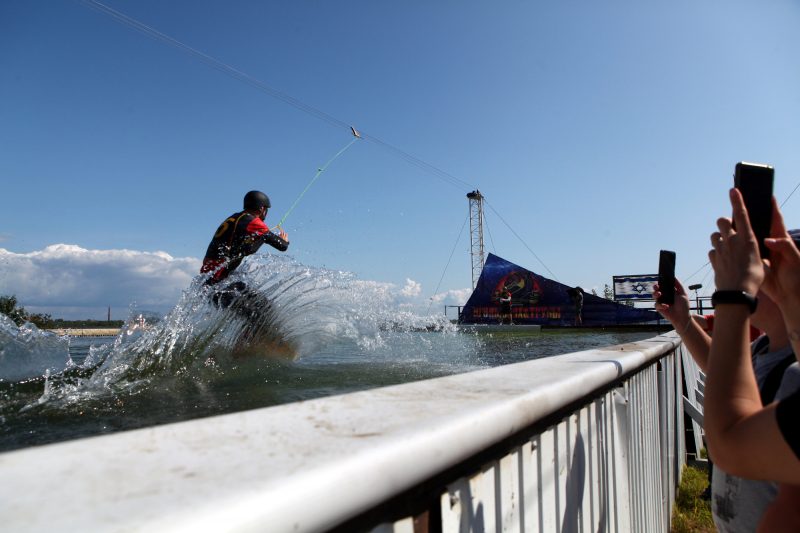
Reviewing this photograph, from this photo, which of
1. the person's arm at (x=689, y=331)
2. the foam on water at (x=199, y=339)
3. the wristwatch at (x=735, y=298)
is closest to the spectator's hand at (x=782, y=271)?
the wristwatch at (x=735, y=298)

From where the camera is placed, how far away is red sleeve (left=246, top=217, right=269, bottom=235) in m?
5.39

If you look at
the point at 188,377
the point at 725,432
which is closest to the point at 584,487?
the point at 725,432

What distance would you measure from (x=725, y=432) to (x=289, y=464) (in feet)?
3.57

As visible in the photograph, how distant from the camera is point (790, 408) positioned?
0.98 metres

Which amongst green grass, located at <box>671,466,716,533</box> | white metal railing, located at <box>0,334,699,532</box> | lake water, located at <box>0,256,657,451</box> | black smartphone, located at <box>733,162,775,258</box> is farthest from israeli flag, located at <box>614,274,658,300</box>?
white metal railing, located at <box>0,334,699,532</box>

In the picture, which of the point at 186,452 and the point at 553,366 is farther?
the point at 553,366

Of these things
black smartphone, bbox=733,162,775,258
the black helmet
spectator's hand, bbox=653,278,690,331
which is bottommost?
spectator's hand, bbox=653,278,690,331

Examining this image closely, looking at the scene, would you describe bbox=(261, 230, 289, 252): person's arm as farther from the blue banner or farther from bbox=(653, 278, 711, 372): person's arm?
the blue banner

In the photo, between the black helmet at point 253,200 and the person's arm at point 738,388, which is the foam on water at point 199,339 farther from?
the person's arm at point 738,388

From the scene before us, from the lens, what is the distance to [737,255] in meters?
1.37

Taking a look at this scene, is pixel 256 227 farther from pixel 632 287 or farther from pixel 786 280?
pixel 632 287

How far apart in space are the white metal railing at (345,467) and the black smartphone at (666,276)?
1005mm

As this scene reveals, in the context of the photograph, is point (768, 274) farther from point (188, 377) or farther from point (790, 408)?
point (188, 377)

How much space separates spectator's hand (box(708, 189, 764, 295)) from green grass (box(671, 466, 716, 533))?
2.80 metres
